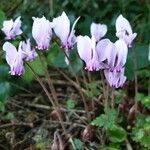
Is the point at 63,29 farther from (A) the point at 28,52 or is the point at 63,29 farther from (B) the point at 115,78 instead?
(B) the point at 115,78

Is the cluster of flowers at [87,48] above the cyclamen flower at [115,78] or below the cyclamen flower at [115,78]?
above

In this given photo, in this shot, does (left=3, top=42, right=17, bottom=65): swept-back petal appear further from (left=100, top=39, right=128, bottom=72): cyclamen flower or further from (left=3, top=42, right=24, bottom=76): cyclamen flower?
(left=100, top=39, right=128, bottom=72): cyclamen flower

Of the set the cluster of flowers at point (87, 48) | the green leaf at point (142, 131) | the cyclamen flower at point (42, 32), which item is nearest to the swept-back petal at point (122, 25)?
the cluster of flowers at point (87, 48)

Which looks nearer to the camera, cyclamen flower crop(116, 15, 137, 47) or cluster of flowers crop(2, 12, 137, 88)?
cluster of flowers crop(2, 12, 137, 88)

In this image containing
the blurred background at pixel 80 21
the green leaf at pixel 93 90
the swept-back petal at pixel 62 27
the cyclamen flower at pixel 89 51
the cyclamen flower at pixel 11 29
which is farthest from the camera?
the blurred background at pixel 80 21

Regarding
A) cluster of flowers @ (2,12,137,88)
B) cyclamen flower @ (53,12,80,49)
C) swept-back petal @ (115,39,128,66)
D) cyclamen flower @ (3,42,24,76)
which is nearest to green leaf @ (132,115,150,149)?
cluster of flowers @ (2,12,137,88)

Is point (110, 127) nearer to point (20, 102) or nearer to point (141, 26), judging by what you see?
point (20, 102)

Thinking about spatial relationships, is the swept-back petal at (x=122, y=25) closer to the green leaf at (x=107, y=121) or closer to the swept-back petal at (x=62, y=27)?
the swept-back petal at (x=62, y=27)

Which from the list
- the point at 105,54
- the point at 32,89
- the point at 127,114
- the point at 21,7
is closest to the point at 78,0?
the point at 21,7
